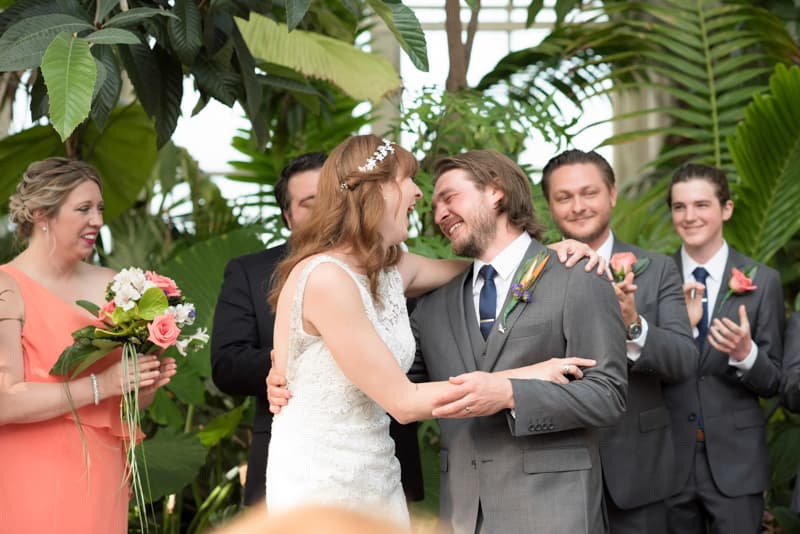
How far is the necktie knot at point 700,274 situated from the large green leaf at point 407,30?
5.48 feet

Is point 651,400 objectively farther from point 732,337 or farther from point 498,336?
point 498,336

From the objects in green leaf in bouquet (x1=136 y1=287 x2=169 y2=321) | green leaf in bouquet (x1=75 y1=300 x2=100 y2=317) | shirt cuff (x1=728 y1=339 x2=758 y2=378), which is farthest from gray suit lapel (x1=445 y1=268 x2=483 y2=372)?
shirt cuff (x1=728 y1=339 x2=758 y2=378)

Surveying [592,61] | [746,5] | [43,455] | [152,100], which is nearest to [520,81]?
[592,61]

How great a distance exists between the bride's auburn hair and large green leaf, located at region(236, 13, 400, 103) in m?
1.97

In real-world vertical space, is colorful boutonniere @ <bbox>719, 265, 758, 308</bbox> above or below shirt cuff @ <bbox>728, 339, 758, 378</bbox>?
above

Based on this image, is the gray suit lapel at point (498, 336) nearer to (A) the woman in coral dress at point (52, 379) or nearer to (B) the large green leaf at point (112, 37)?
(A) the woman in coral dress at point (52, 379)

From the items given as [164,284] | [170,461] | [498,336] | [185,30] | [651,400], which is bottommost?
[170,461]

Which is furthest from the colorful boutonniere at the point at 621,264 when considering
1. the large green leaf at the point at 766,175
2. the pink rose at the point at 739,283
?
the large green leaf at the point at 766,175

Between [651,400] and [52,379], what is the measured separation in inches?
74.5

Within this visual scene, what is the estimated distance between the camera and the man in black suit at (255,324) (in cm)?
360

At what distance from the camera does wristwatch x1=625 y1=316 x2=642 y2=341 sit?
10.9ft

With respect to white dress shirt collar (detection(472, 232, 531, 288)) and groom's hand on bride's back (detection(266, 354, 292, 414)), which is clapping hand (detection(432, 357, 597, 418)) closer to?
white dress shirt collar (detection(472, 232, 531, 288))

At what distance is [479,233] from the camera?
9.80ft

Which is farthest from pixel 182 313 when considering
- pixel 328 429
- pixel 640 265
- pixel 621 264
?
pixel 640 265
